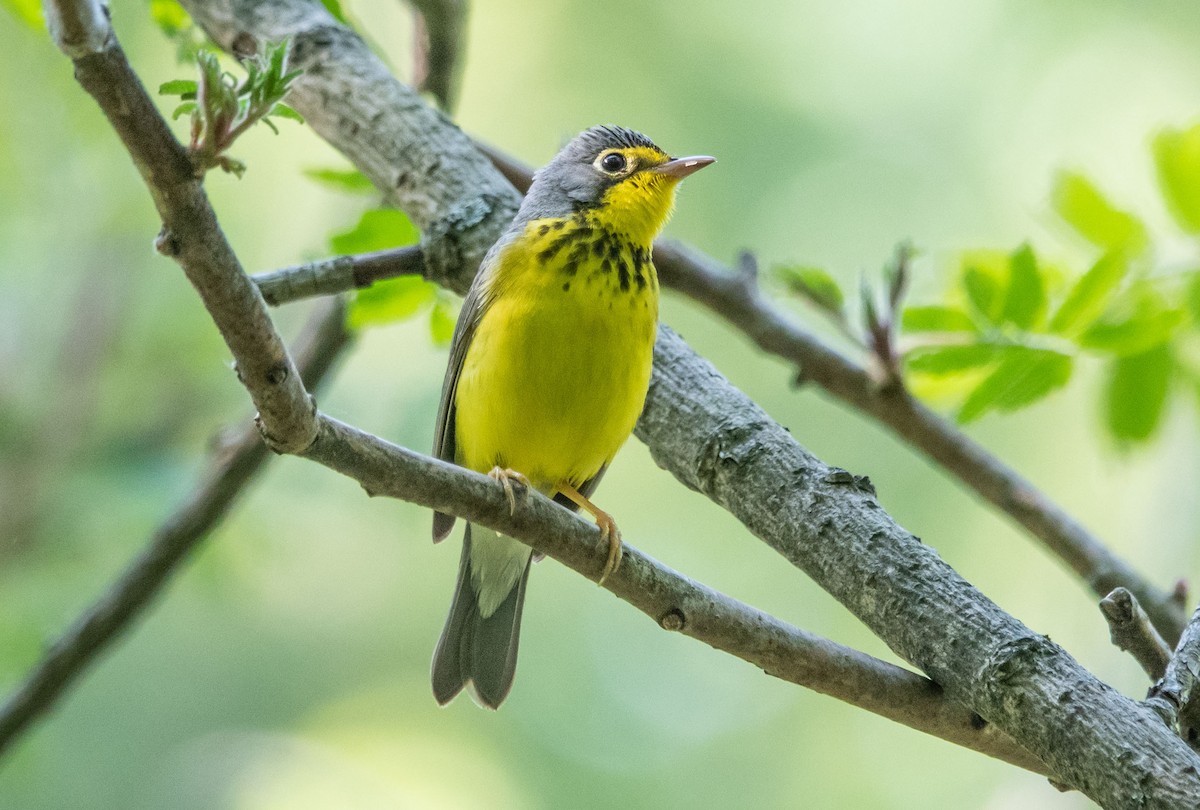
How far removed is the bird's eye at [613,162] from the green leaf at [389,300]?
1061mm

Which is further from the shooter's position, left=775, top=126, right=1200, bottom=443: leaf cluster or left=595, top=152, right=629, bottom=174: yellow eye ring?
left=595, top=152, right=629, bottom=174: yellow eye ring

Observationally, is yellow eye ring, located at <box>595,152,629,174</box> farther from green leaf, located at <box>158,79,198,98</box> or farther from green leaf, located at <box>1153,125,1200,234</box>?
green leaf, located at <box>158,79,198,98</box>

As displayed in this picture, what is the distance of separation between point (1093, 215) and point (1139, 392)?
0.66 m

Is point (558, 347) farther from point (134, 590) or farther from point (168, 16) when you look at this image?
point (168, 16)

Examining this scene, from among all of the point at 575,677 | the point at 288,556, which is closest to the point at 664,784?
the point at 575,677

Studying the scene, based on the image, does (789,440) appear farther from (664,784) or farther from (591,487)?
(664,784)

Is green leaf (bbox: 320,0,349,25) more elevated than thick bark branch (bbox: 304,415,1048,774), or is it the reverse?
thick bark branch (bbox: 304,415,1048,774)

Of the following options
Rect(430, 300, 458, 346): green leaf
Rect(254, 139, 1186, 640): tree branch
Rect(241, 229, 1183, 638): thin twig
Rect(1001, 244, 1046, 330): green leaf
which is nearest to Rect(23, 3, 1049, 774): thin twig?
Rect(241, 229, 1183, 638): thin twig

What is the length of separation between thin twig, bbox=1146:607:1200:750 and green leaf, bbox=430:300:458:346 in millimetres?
2823

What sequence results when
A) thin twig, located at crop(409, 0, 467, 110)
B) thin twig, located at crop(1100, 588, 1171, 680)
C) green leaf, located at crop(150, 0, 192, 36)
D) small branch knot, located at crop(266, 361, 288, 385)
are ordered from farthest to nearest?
thin twig, located at crop(409, 0, 467, 110), green leaf, located at crop(150, 0, 192, 36), thin twig, located at crop(1100, 588, 1171, 680), small branch knot, located at crop(266, 361, 288, 385)

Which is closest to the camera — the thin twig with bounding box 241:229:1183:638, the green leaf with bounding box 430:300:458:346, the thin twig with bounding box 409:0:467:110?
the thin twig with bounding box 241:229:1183:638

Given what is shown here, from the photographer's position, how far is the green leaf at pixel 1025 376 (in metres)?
3.89

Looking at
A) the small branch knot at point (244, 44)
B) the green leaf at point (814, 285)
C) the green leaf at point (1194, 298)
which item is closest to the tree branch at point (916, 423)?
the green leaf at point (814, 285)

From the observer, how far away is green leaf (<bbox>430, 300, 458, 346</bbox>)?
4.63 m
